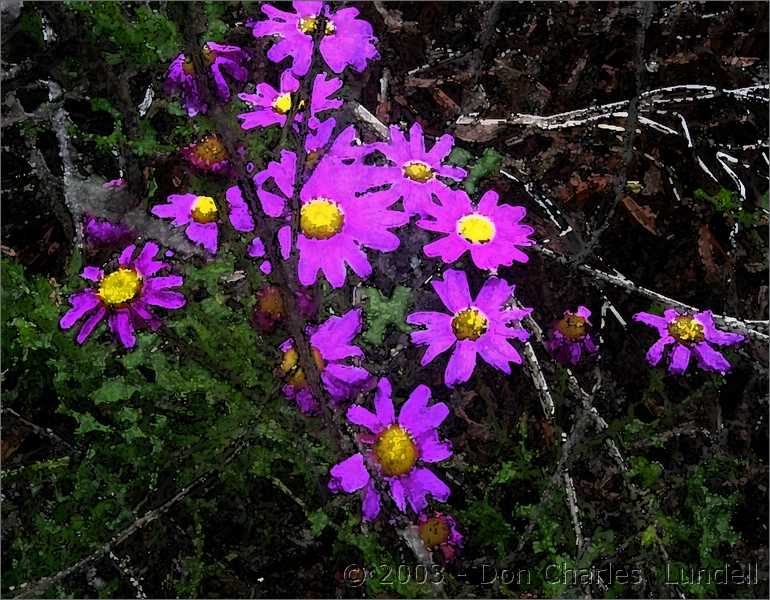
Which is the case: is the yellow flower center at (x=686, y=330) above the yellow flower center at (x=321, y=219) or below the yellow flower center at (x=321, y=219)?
below

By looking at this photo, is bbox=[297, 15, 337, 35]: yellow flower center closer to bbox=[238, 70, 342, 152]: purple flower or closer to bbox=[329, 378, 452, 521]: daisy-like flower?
bbox=[238, 70, 342, 152]: purple flower

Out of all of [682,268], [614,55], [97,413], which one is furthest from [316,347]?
[614,55]

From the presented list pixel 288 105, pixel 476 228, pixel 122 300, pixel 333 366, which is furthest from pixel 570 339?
pixel 122 300

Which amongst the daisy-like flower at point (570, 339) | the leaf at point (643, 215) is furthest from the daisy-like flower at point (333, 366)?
the leaf at point (643, 215)

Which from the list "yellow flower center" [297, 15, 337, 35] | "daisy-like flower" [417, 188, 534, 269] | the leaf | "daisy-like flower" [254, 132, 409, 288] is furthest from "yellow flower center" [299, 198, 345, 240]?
the leaf

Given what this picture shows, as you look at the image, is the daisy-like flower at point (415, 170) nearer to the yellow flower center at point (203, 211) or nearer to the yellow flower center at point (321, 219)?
the yellow flower center at point (321, 219)

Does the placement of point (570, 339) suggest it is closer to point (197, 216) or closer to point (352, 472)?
point (352, 472)
